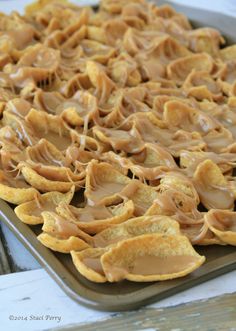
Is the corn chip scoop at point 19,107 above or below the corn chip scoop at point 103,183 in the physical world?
above

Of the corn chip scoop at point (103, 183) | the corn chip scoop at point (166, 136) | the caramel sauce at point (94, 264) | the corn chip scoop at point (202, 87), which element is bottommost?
the corn chip scoop at point (202, 87)

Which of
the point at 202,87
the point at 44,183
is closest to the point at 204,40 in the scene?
the point at 202,87

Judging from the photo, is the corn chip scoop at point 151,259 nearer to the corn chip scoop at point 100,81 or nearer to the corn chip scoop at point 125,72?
the corn chip scoop at point 100,81

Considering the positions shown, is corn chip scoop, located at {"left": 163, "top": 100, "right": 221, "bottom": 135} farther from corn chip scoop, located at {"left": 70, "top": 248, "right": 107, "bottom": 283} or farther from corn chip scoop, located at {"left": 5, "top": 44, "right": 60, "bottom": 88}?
corn chip scoop, located at {"left": 70, "top": 248, "right": 107, "bottom": 283}

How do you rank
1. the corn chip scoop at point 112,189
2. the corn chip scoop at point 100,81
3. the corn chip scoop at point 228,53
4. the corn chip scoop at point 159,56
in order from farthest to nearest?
the corn chip scoop at point 228,53 < the corn chip scoop at point 159,56 < the corn chip scoop at point 100,81 < the corn chip scoop at point 112,189

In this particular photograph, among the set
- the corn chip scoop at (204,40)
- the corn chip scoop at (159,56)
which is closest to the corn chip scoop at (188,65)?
the corn chip scoop at (159,56)

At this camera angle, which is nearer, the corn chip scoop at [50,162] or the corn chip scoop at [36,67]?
the corn chip scoop at [50,162]

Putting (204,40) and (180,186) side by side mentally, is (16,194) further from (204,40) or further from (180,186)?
(204,40)
